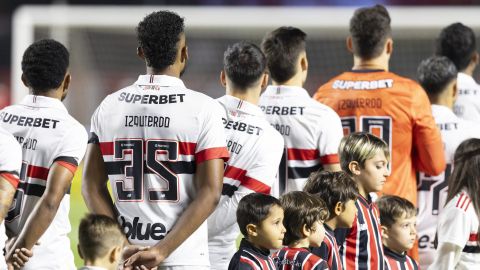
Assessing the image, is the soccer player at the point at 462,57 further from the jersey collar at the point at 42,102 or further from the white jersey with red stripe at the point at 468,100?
the jersey collar at the point at 42,102

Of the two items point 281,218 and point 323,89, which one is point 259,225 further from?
point 323,89

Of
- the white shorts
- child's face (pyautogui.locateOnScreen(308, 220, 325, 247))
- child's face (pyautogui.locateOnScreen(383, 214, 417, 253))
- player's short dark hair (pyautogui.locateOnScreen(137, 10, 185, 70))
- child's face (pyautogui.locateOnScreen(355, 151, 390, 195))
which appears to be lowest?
child's face (pyautogui.locateOnScreen(383, 214, 417, 253))

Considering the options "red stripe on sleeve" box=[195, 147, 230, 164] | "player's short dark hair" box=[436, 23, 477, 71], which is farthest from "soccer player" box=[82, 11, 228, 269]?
"player's short dark hair" box=[436, 23, 477, 71]

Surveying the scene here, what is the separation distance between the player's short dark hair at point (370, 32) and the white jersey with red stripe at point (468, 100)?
1278mm

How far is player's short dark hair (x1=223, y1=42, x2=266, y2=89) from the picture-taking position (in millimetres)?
5406

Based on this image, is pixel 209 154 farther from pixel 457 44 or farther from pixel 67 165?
pixel 457 44

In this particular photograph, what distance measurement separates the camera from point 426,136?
6113 millimetres

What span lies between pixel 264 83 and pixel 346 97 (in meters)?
0.90

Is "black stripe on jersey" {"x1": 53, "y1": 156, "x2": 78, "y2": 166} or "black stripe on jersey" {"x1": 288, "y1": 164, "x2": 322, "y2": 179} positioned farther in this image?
"black stripe on jersey" {"x1": 288, "y1": 164, "x2": 322, "y2": 179}

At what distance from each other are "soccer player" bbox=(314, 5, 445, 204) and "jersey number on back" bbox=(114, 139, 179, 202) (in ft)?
7.34

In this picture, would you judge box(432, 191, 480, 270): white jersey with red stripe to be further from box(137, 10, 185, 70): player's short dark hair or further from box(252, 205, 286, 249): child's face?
box(137, 10, 185, 70): player's short dark hair

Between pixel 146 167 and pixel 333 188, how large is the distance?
112 cm

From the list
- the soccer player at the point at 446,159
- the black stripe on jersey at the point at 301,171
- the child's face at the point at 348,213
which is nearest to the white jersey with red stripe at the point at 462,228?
the child's face at the point at 348,213

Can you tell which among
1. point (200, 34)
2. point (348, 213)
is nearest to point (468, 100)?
point (348, 213)
